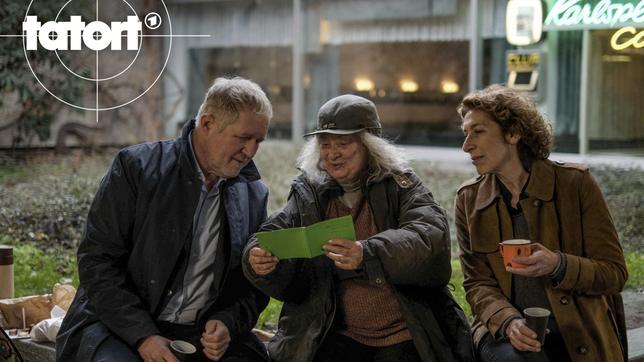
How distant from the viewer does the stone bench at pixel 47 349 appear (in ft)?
16.7

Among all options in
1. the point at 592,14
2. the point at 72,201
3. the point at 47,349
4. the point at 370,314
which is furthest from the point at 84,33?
the point at 370,314

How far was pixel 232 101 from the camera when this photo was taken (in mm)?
4129

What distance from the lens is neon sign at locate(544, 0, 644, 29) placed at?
22.1 ft

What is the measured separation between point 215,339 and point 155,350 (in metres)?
0.24

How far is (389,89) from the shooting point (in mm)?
9164

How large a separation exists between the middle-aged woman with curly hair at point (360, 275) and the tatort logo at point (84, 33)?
146 inches

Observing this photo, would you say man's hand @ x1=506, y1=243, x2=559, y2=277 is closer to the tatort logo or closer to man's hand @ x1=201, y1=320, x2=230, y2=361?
man's hand @ x1=201, y1=320, x2=230, y2=361

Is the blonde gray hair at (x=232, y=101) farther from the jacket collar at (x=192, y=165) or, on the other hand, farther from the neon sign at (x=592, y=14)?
the neon sign at (x=592, y=14)

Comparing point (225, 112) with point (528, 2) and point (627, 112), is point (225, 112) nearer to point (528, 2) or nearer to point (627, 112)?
point (528, 2)

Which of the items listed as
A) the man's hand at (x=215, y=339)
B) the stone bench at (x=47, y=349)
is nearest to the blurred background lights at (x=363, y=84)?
the stone bench at (x=47, y=349)

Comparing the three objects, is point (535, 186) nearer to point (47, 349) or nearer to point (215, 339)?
point (215, 339)

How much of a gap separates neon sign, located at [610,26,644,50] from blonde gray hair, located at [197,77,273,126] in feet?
11.8

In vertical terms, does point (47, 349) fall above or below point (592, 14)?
below

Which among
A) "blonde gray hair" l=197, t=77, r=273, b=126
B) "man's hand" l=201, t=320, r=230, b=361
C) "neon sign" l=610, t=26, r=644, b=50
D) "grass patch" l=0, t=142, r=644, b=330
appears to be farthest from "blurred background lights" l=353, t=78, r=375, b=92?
"man's hand" l=201, t=320, r=230, b=361
